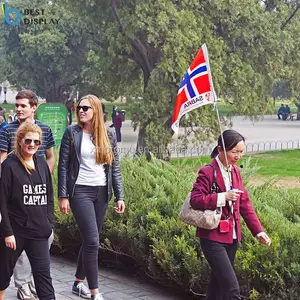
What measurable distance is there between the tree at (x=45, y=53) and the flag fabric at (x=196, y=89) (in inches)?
1317

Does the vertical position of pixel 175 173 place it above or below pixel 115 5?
below

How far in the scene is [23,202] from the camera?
15.6 feet

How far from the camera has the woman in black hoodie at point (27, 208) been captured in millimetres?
4746

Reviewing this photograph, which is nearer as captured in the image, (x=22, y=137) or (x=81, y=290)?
(x=22, y=137)

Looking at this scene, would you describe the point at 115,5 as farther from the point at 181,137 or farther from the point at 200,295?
the point at 200,295

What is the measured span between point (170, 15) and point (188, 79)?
1494 centimetres

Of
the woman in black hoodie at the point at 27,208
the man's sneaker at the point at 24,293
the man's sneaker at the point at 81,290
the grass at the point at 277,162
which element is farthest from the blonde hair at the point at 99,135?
the grass at the point at 277,162

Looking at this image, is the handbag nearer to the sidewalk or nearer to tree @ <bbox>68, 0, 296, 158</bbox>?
the sidewalk

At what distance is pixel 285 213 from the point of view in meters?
6.23

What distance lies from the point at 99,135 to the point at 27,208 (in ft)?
3.39

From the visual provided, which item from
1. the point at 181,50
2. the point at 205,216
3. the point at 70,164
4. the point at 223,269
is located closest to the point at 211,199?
the point at 205,216

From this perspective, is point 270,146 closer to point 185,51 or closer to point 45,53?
point 185,51

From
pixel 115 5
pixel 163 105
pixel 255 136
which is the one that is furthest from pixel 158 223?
pixel 255 136

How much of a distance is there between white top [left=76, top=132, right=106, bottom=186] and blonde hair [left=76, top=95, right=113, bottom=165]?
0.05 meters
